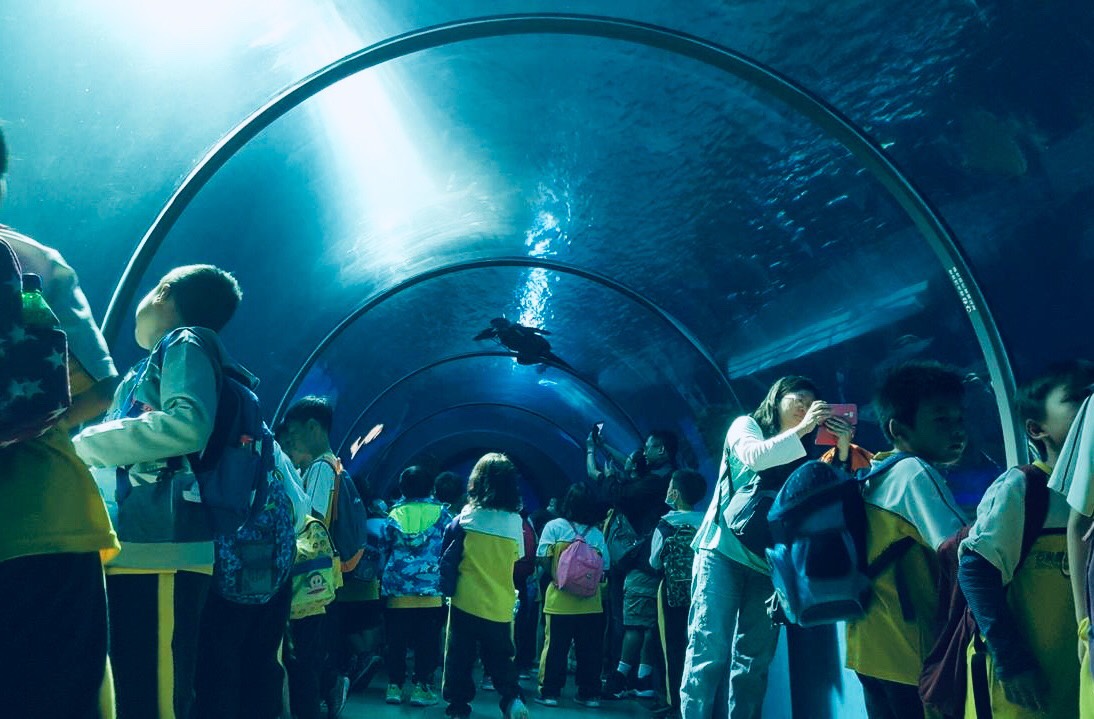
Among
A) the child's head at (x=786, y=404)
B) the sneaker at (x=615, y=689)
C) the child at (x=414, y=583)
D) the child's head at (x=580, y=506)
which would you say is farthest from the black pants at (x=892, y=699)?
the sneaker at (x=615, y=689)

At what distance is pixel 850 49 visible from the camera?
5.37 meters

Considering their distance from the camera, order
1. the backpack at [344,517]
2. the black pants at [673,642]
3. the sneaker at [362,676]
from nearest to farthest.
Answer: the backpack at [344,517], the black pants at [673,642], the sneaker at [362,676]

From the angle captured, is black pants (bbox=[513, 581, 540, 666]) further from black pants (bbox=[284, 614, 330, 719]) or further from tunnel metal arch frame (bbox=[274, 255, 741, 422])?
black pants (bbox=[284, 614, 330, 719])

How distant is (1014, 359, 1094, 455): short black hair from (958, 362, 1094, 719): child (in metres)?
0.30

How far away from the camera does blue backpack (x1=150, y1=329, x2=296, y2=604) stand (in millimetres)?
3035

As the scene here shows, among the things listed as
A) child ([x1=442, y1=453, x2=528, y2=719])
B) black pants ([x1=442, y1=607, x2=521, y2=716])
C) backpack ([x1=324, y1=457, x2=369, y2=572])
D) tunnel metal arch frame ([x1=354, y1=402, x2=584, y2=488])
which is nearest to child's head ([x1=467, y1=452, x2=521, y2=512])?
child ([x1=442, y1=453, x2=528, y2=719])

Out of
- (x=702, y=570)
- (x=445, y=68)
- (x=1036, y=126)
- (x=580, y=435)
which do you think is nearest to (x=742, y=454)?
(x=702, y=570)

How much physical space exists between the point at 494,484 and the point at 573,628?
90.2 inches

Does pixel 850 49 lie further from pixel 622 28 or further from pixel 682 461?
pixel 682 461

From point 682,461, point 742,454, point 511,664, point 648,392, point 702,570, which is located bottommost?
point 511,664

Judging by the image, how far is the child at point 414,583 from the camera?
24.6ft

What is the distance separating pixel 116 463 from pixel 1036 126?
4.58 meters

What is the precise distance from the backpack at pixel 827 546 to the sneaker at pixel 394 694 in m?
4.88

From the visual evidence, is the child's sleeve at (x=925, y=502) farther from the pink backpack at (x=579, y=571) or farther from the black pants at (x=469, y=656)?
the pink backpack at (x=579, y=571)
